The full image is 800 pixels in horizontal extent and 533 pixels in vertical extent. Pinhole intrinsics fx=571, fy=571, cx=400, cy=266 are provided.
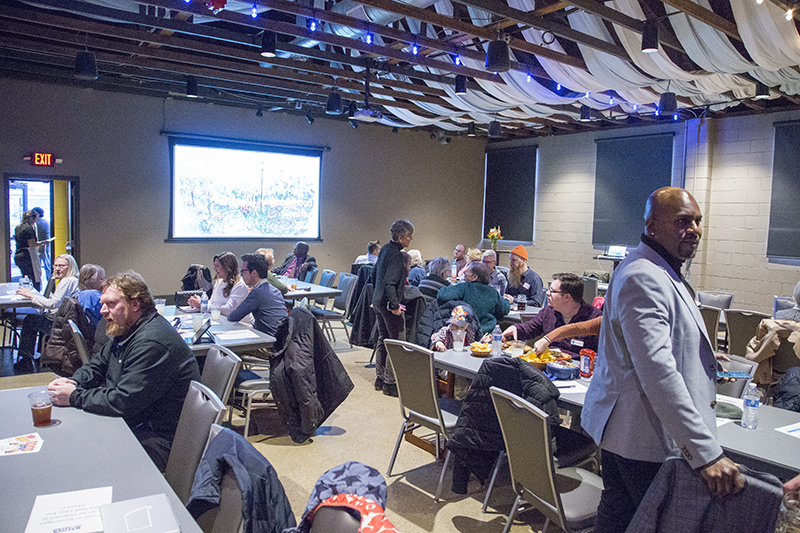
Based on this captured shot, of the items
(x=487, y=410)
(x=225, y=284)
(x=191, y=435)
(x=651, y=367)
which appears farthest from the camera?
(x=225, y=284)

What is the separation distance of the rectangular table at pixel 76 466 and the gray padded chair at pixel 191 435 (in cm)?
19

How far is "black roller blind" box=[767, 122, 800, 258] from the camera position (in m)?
8.34

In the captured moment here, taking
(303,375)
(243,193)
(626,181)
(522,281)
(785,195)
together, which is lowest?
(303,375)

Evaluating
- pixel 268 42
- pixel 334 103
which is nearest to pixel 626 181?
pixel 334 103

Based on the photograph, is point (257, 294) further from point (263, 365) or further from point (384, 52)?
point (384, 52)

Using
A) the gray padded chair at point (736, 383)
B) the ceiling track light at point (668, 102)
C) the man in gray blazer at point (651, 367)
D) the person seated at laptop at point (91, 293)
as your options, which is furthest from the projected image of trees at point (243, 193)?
the man in gray blazer at point (651, 367)

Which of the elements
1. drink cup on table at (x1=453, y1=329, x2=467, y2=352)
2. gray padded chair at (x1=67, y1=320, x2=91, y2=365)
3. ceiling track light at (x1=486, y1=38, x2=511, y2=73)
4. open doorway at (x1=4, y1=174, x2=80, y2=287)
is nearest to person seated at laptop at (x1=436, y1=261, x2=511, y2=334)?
drink cup on table at (x1=453, y1=329, x2=467, y2=352)

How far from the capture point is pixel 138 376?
2.51 meters

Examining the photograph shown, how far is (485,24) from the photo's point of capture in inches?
207

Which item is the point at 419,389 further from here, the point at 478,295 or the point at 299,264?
the point at 299,264

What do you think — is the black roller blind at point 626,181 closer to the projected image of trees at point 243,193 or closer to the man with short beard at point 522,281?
the man with short beard at point 522,281

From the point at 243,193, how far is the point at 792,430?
9.02 m

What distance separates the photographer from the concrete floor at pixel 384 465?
3.22 metres

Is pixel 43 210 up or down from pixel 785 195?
down
